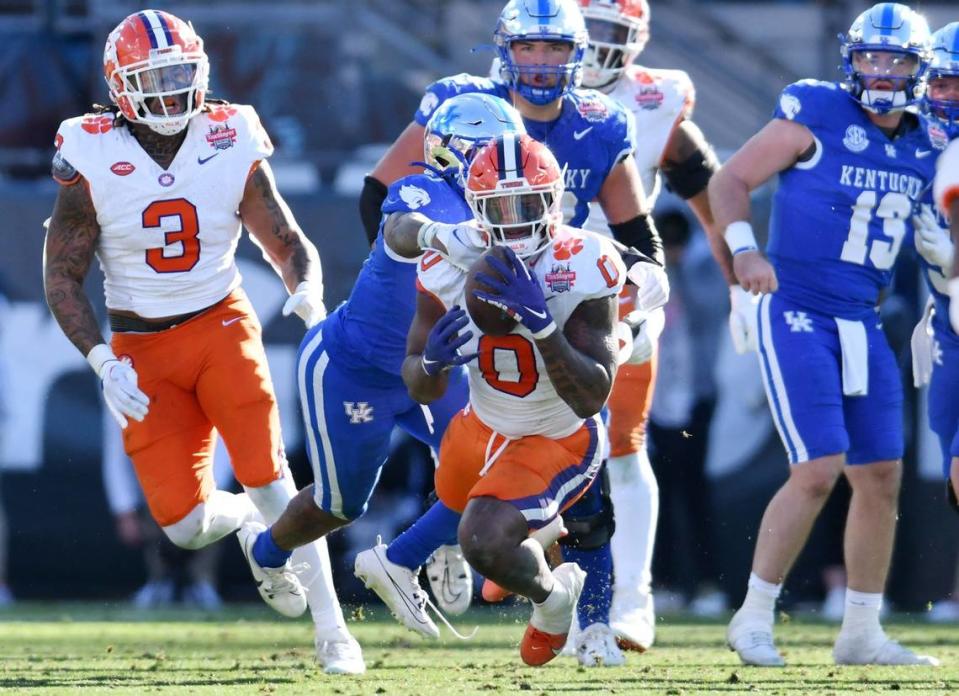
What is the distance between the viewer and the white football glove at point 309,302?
609 centimetres

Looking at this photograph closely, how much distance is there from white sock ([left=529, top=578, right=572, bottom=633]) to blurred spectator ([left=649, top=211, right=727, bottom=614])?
12.8 ft

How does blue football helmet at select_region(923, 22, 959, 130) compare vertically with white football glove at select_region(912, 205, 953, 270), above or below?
above

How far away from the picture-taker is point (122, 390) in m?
5.85

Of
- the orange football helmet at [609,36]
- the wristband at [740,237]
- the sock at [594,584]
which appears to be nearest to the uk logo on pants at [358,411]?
the sock at [594,584]

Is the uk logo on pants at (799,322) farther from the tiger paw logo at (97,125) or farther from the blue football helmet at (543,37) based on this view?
the tiger paw logo at (97,125)

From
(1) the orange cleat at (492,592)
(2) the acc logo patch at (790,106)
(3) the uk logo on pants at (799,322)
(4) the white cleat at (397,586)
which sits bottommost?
(4) the white cleat at (397,586)

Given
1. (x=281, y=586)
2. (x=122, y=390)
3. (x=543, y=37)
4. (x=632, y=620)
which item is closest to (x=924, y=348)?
(x=632, y=620)

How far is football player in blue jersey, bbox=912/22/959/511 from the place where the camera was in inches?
251

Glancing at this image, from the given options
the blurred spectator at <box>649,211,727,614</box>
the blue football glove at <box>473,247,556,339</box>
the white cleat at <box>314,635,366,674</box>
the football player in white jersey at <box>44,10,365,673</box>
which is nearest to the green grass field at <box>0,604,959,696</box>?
the white cleat at <box>314,635,366,674</box>

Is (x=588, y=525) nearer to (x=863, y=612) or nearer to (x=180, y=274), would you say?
(x=863, y=612)

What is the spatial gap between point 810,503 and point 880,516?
332 mm

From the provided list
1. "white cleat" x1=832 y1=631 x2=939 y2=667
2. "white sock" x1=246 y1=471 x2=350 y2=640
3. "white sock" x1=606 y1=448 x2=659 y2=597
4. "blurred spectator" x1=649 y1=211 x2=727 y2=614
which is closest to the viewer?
"white sock" x1=246 y1=471 x2=350 y2=640

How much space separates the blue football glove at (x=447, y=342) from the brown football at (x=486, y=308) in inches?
1.5

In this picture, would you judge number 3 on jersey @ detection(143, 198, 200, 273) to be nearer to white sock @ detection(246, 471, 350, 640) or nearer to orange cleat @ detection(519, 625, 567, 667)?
white sock @ detection(246, 471, 350, 640)
